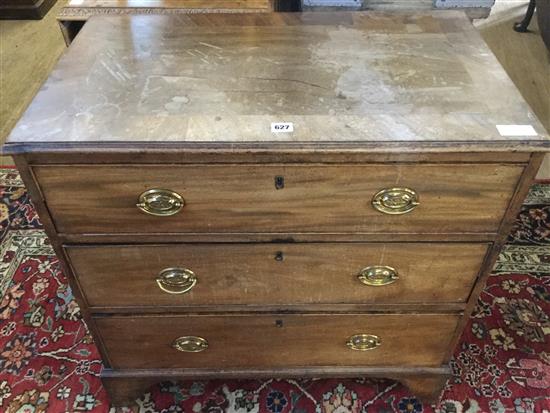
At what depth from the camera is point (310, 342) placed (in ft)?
3.93

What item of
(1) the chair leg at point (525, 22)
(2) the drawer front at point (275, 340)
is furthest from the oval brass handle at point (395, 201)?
(1) the chair leg at point (525, 22)

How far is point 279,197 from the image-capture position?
902mm

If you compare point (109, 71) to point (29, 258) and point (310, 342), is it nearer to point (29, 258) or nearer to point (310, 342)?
point (310, 342)

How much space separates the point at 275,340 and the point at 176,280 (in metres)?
0.30

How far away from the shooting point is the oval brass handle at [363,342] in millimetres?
1181

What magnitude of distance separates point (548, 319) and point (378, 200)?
3.11 ft

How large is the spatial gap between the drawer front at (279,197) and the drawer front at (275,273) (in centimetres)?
6

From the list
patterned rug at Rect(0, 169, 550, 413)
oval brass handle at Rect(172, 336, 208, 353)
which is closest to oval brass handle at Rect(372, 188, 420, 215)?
oval brass handle at Rect(172, 336, 208, 353)

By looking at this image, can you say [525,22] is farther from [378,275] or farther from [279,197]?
[279,197]

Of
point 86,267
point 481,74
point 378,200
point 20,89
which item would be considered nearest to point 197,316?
point 86,267

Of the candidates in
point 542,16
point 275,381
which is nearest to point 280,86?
point 275,381

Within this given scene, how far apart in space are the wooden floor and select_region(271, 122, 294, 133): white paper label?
62.3 inches

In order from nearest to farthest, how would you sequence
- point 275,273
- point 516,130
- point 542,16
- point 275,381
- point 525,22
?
point 516,130 → point 275,273 → point 275,381 → point 542,16 → point 525,22

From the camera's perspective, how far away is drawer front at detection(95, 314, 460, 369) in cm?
114
